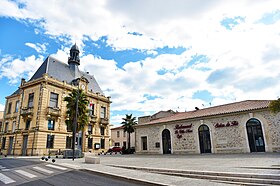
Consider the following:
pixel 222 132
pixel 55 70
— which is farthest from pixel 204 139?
pixel 55 70

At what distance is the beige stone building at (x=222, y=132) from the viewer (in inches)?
779

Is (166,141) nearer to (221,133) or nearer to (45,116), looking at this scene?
(221,133)

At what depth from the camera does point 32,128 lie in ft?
99.7

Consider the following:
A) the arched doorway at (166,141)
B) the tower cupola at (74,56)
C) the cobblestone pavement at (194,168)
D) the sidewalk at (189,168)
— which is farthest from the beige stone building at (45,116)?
the sidewalk at (189,168)

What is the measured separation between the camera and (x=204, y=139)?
23516mm

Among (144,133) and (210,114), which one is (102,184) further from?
(144,133)

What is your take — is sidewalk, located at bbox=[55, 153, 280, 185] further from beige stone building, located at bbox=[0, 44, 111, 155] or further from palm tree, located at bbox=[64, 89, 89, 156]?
beige stone building, located at bbox=[0, 44, 111, 155]

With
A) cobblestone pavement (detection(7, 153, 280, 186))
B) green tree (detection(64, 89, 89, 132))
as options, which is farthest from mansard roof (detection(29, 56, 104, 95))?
cobblestone pavement (detection(7, 153, 280, 186))

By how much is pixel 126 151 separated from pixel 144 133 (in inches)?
262

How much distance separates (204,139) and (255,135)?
5.45 meters

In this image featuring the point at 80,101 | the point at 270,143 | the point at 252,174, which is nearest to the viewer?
the point at 252,174

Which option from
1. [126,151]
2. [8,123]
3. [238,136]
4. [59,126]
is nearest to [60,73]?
[59,126]

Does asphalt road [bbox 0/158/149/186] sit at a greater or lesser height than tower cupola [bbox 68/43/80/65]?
lesser

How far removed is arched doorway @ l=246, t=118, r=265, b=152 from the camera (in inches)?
787
